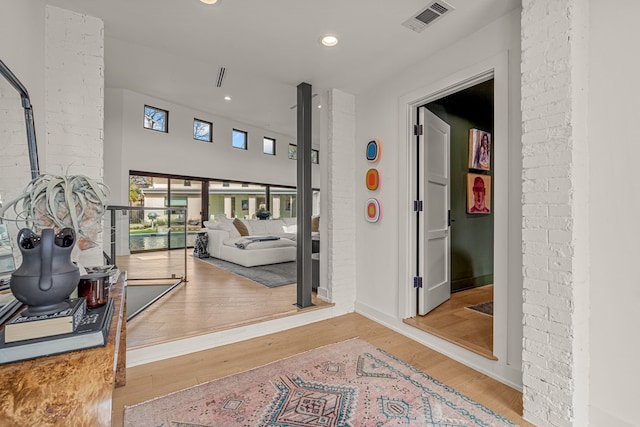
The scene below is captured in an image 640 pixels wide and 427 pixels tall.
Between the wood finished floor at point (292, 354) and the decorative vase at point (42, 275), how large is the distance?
1187mm

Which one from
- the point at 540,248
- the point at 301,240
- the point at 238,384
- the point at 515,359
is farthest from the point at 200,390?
the point at 540,248

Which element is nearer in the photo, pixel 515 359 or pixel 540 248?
pixel 540 248

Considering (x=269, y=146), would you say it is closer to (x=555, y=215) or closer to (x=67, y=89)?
(x=67, y=89)

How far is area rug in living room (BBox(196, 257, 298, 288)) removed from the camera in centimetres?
440

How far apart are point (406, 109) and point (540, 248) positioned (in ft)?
5.59

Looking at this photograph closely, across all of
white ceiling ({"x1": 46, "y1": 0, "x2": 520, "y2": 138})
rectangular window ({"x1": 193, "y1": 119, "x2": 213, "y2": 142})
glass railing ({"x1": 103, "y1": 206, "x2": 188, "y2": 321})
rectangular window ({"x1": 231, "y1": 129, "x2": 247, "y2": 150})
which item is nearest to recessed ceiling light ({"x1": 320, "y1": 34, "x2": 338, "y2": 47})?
white ceiling ({"x1": 46, "y1": 0, "x2": 520, "y2": 138})

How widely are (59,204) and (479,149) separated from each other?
4.56 meters

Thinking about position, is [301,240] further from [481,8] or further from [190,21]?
[481,8]

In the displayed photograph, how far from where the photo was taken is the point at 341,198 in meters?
3.40

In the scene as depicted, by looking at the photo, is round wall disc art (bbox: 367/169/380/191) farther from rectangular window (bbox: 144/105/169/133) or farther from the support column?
rectangular window (bbox: 144/105/169/133)

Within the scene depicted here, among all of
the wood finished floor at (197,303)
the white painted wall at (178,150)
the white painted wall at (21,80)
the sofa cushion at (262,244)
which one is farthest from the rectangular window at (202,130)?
the white painted wall at (21,80)

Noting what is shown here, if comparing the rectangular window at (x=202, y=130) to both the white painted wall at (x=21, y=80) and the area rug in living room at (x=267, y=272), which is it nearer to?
the area rug in living room at (x=267, y=272)

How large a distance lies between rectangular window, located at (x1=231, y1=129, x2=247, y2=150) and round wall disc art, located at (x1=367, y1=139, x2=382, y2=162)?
572 centimetres

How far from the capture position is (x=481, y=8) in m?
2.02
